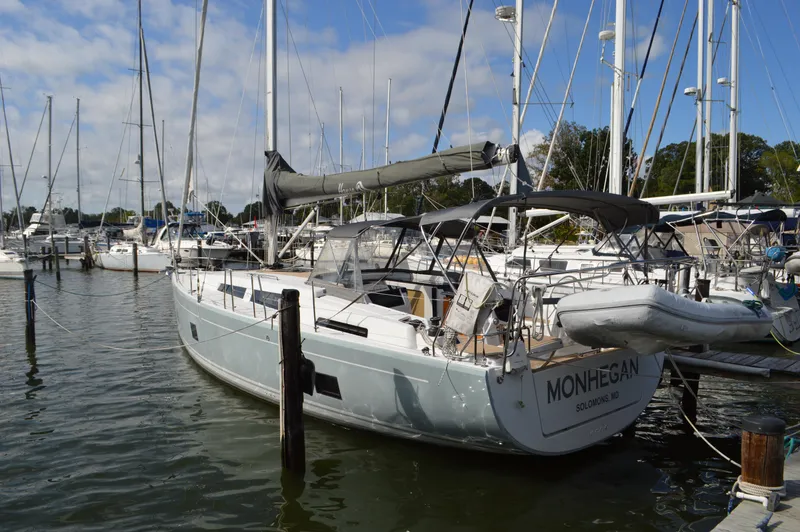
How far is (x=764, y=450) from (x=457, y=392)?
2.48 meters

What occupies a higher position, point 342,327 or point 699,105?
point 699,105

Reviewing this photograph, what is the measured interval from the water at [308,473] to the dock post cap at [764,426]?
137 cm

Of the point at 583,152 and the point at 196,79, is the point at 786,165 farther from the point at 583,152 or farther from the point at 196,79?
the point at 196,79

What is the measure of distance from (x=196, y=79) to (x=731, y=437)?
10.2 m

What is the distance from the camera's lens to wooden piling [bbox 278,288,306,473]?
6.02 meters

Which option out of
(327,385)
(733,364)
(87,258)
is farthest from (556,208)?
(87,258)

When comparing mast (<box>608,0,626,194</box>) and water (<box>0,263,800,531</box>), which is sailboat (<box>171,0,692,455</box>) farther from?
mast (<box>608,0,626,194</box>)

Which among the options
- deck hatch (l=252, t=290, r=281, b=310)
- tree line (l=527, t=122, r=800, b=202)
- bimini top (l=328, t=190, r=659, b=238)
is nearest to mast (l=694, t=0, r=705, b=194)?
tree line (l=527, t=122, r=800, b=202)

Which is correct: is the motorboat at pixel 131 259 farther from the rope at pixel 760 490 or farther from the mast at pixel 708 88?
the rope at pixel 760 490

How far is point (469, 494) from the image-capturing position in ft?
19.8

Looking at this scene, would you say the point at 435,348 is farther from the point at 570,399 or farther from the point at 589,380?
the point at 589,380

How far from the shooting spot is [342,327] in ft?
23.3

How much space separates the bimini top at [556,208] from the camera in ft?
20.2

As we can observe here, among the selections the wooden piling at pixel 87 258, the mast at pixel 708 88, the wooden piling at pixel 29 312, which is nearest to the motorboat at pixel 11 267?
the wooden piling at pixel 87 258
